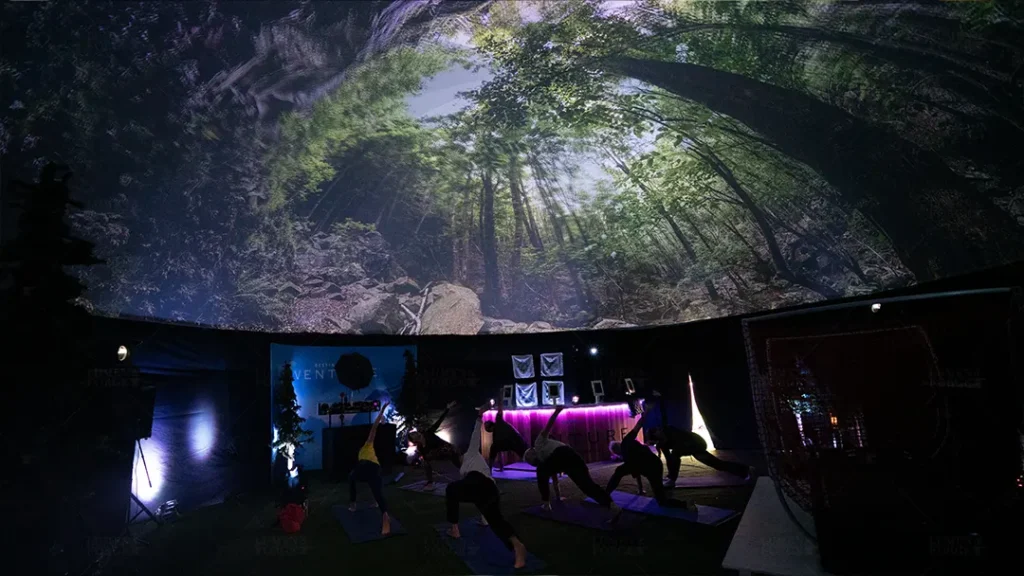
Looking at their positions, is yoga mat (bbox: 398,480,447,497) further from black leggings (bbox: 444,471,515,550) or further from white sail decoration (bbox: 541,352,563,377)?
white sail decoration (bbox: 541,352,563,377)

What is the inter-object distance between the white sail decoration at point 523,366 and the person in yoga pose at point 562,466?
23.8 feet

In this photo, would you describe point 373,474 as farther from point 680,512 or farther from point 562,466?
point 680,512

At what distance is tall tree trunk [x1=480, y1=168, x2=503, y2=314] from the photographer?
13.7 m

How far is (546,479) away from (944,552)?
5489mm

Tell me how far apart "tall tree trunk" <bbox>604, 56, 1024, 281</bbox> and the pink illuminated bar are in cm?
882

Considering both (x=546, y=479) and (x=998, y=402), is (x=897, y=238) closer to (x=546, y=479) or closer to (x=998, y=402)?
(x=998, y=402)

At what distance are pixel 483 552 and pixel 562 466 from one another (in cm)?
198

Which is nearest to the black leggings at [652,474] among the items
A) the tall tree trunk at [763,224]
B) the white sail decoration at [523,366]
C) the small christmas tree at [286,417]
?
the tall tree trunk at [763,224]

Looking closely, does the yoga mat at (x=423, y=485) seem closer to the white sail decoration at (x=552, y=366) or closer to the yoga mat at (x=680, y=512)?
the yoga mat at (x=680, y=512)

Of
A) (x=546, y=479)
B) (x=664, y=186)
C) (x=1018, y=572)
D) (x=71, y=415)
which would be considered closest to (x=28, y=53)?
(x=71, y=415)

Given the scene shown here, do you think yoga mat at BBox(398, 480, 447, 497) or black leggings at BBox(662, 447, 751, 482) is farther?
yoga mat at BBox(398, 480, 447, 497)

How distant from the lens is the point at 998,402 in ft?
18.3

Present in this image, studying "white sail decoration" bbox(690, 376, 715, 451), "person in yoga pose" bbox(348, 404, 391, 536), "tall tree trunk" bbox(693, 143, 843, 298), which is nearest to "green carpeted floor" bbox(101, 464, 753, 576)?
"person in yoga pose" bbox(348, 404, 391, 536)

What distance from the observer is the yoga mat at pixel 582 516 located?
25.8ft
